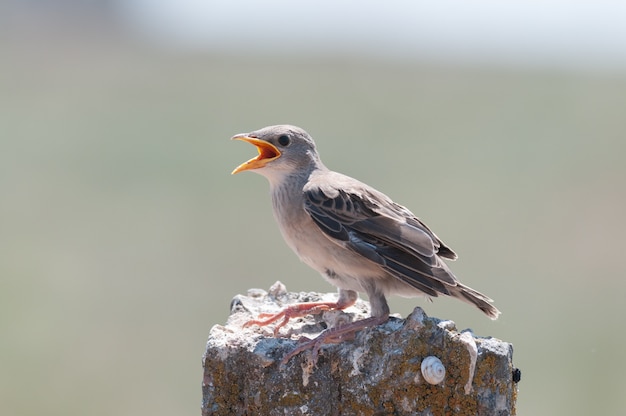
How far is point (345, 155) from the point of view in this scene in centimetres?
2297

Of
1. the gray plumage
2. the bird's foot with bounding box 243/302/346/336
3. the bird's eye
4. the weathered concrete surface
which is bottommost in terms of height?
the weathered concrete surface

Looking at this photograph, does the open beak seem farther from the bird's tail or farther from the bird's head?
the bird's tail

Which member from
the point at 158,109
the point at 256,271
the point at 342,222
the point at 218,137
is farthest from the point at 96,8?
the point at 342,222

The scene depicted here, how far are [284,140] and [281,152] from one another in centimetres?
10

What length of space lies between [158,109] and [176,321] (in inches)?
609

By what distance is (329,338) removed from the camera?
16.9 ft

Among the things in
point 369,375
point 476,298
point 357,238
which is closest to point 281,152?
point 357,238

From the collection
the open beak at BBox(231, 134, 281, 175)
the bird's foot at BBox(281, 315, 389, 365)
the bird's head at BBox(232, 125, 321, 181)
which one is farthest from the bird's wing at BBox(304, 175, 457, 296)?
the bird's foot at BBox(281, 315, 389, 365)

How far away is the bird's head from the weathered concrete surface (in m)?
1.66

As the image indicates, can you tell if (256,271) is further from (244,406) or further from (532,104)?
(532,104)

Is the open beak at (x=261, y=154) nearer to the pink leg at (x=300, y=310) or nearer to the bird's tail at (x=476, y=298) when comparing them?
the pink leg at (x=300, y=310)

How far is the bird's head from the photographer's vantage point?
659 centimetres

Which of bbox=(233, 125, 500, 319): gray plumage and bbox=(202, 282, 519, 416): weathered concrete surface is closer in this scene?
bbox=(202, 282, 519, 416): weathered concrete surface

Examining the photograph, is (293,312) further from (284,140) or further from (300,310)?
(284,140)
